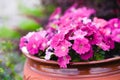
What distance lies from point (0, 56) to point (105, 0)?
2.00 m

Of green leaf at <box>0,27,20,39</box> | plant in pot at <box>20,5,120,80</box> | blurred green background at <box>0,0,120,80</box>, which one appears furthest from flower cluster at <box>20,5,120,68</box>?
green leaf at <box>0,27,20,39</box>

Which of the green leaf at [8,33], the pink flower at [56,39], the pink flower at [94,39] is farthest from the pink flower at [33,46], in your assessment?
the green leaf at [8,33]

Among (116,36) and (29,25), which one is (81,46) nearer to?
(116,36)

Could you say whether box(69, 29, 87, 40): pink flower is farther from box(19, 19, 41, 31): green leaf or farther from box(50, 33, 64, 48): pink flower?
box(19, 19, 41, 31): green leaf

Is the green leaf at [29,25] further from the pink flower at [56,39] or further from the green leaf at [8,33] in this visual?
the pink flower at [56,39]

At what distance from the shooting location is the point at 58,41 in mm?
2449

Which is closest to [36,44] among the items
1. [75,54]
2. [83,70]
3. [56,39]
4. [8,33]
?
[56,39]

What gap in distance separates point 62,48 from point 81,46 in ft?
0.42

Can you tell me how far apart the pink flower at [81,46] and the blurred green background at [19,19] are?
68 cm

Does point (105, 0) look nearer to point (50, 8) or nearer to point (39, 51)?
point (50, 8)

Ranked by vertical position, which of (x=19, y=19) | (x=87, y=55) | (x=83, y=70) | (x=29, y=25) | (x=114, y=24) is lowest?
(x=83, y=70)

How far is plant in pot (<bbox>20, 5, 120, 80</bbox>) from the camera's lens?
95.7 inches

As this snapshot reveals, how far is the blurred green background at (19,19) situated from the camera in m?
3.29

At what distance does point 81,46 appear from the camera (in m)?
2.43
